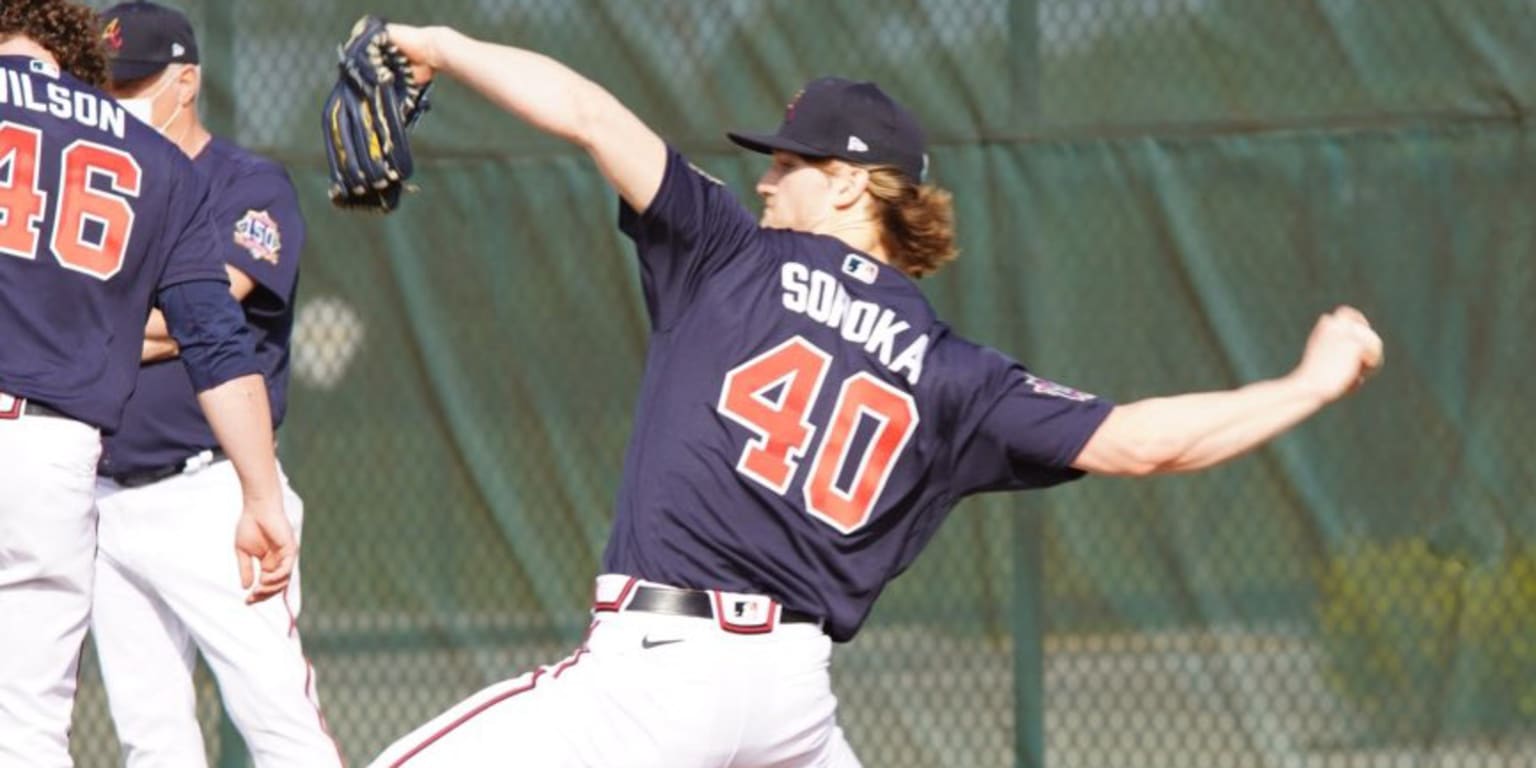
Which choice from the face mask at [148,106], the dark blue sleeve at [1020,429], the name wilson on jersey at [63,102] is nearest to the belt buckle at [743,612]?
the dark blue sleeve at [1020,429]

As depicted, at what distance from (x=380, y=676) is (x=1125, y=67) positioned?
110 inches

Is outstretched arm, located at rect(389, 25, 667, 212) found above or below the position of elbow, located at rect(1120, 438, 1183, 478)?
above

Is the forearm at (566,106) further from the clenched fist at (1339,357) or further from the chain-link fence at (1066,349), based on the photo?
the chain-link fence at (1066,349)

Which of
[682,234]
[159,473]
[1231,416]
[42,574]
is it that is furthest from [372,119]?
[159,473]

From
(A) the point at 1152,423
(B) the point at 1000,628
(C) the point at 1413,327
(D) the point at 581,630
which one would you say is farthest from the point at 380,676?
(A) the point at 1152,423

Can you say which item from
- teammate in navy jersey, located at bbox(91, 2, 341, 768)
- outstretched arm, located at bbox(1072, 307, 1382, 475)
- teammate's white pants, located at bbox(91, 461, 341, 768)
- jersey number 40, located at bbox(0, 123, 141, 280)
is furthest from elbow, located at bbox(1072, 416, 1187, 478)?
teammate in navy jersey, located at bbox(91, 2, 341, 768)

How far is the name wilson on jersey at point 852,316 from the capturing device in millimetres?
3957

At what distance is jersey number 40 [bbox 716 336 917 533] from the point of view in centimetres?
392

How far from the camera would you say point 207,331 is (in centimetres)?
458

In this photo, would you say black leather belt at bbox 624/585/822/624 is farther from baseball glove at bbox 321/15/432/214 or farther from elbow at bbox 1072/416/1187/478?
baseball glove at bbox 321/15/432/214

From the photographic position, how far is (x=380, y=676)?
7109 millimetres

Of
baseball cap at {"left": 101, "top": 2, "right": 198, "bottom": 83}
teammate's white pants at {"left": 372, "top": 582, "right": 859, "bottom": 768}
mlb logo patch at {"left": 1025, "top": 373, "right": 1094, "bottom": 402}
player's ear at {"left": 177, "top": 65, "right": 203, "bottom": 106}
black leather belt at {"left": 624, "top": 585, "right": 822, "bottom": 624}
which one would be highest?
baseball cap at {"left": 101, "top": 2, "right": 198, "bottom": 83}

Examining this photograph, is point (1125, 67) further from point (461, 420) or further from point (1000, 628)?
point (461, 420)

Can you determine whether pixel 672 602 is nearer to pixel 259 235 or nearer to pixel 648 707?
pixel 648 707
